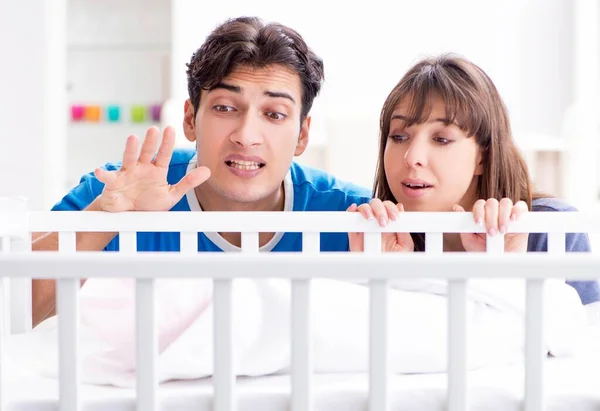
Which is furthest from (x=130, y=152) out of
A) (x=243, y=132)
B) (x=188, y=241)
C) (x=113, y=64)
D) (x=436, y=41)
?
(x=113, y=64)

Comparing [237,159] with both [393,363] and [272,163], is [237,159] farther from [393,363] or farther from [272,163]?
[393,363]

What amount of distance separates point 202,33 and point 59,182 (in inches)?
34.1

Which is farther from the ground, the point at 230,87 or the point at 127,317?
the point at 230,87

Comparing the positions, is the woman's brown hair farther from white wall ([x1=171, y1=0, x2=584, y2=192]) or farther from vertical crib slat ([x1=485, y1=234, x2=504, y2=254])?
white wall ([x1=171, y1=0, x2=584, y2=192])

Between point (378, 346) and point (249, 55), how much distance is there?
70 centimetres

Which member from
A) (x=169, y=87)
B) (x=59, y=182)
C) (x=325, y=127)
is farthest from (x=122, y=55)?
(x=325, y=127)

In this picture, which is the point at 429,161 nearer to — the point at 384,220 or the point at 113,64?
the point at 384,220

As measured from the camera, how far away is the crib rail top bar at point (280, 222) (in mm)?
1104

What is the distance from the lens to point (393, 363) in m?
0.92

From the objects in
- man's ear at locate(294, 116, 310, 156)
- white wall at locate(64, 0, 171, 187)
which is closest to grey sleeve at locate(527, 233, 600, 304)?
man's ear at locate(294, 116, 310, 156)

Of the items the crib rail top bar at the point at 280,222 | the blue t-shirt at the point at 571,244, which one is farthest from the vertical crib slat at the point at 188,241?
the blue t-shirt at the point at 571,244

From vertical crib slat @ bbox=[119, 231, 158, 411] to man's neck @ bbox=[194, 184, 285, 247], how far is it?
64 cm

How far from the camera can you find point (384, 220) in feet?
3.59

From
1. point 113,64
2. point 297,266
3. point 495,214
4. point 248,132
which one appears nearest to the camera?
point 297,266
